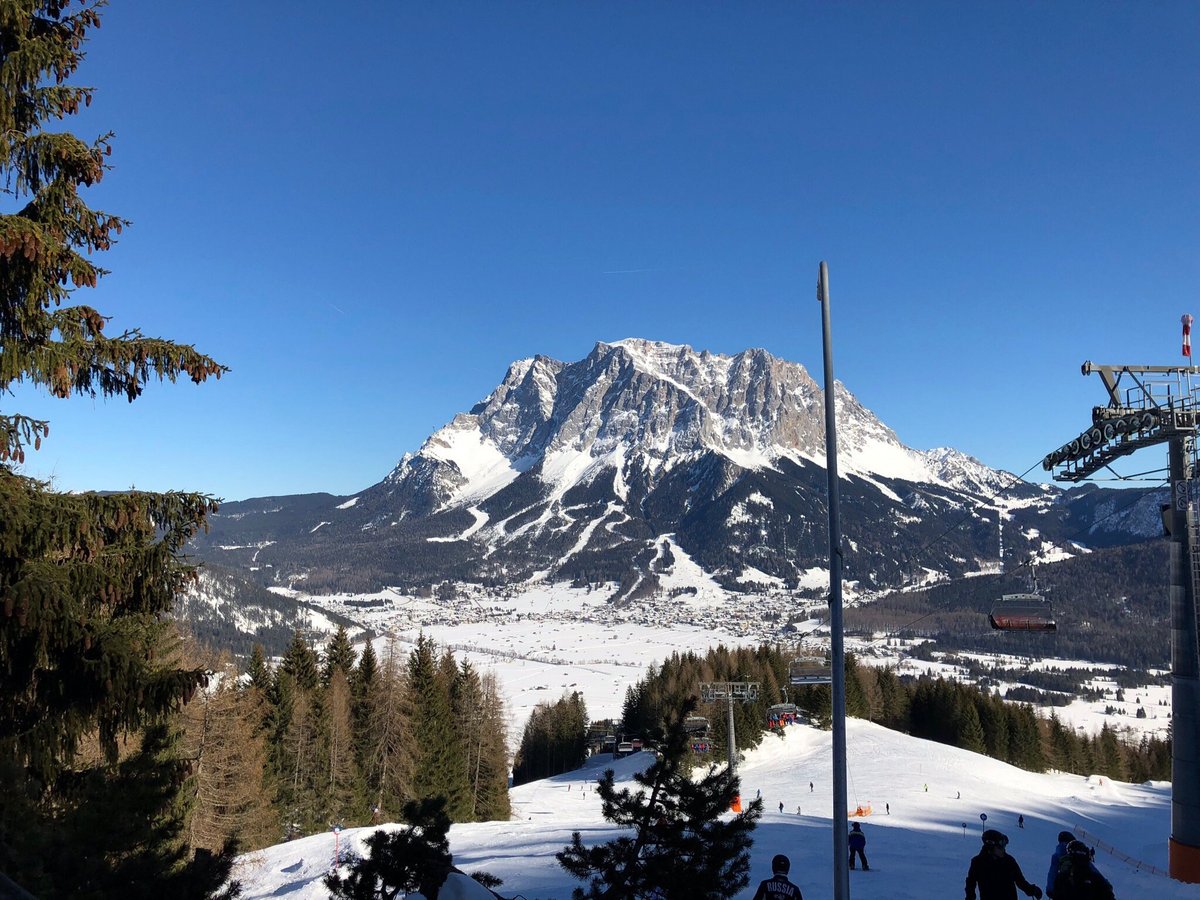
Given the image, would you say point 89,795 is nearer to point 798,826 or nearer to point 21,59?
point 21,59

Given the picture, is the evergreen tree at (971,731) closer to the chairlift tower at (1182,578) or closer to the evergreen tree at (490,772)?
the evergreen tree at (490,772)

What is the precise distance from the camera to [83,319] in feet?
23.6

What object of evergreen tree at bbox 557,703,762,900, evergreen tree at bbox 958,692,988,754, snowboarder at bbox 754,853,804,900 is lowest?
evergreen tree at bbox 958,692,988,754

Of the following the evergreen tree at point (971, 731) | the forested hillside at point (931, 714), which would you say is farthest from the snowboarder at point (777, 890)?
the evergreen tree at point (971, 731)

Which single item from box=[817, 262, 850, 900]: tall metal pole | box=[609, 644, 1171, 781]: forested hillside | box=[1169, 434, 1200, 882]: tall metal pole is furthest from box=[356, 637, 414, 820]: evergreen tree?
A: box=[609, 644, 1171, 781]: forested hillside

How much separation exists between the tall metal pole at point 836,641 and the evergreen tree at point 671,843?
46.6 inches

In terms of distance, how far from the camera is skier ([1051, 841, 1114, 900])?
9.51m

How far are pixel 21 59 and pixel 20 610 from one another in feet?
15.3

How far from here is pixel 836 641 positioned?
9133mm

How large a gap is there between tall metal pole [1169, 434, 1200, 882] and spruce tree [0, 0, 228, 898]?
63.9 ft

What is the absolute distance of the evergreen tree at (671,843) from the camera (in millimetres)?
9102

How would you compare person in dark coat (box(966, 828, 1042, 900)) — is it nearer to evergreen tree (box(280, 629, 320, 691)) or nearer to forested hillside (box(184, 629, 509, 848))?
forested hillside (box(184, 629, 509, 848))

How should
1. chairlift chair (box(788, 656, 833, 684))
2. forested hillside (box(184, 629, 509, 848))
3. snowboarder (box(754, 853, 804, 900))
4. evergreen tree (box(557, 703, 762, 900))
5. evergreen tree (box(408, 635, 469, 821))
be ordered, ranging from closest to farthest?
snowboarder (box(754, 853, 804, 900)), evergreen tree (box(557, 703, 762, 900)), chairlift chair (box(788, 656, 833, 684)), forested hillside (box(184, 629, 509, 848)), evergreen tree (box(408, 635, 469, 821))

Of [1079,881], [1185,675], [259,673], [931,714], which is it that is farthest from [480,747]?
[931,714]
